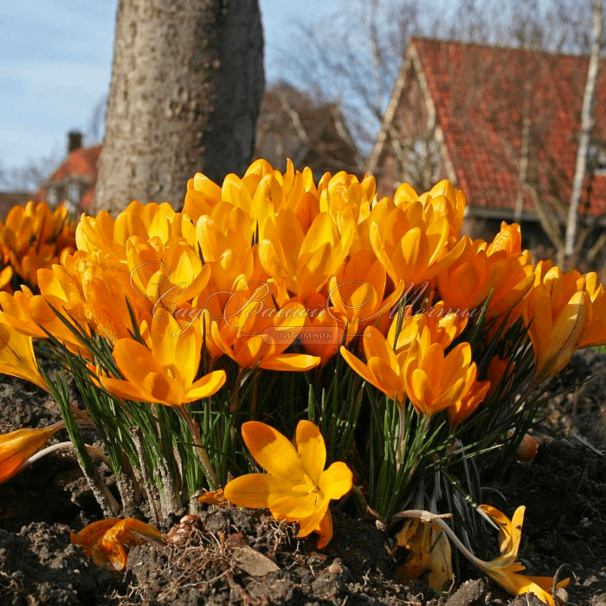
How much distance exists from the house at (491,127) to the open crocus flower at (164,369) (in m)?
15.0

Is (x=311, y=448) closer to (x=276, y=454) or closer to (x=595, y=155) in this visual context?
(x=276, y=454)

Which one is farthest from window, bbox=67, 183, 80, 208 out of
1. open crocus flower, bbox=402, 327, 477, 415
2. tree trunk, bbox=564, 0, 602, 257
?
tree trunk, bbox=564, 0, 602, 257

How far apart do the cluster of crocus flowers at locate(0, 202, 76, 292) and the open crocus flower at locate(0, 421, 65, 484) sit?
131cm

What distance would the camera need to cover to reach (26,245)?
9.91ft

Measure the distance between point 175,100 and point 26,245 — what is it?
1512 mm

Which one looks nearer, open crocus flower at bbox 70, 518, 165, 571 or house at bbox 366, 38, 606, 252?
open crocus flower at bbox 70, 518, 165, 571

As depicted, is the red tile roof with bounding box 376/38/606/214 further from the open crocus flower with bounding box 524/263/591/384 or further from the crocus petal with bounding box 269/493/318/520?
the crocus petal with bounding box 269/493/318/520

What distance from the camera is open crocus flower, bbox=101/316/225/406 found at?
126 cm

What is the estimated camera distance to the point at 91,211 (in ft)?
15.3

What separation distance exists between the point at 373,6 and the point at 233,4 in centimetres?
1388

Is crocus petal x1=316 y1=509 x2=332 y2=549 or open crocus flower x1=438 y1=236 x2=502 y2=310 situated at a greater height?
open crocus flower x1=438 y1=236 x2=502 y2=310

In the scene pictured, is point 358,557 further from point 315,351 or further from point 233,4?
point 233,4

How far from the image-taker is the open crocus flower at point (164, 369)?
126cm

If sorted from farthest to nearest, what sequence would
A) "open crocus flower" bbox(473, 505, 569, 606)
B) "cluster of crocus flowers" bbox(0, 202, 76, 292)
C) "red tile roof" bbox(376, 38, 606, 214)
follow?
"red tile roof" bbox(376, 38, 606, 214), "cluster of crocus flowers" bbox(0, 202, 76, 292), "open crocus flower" bbox(473, 505, 569, 606)
